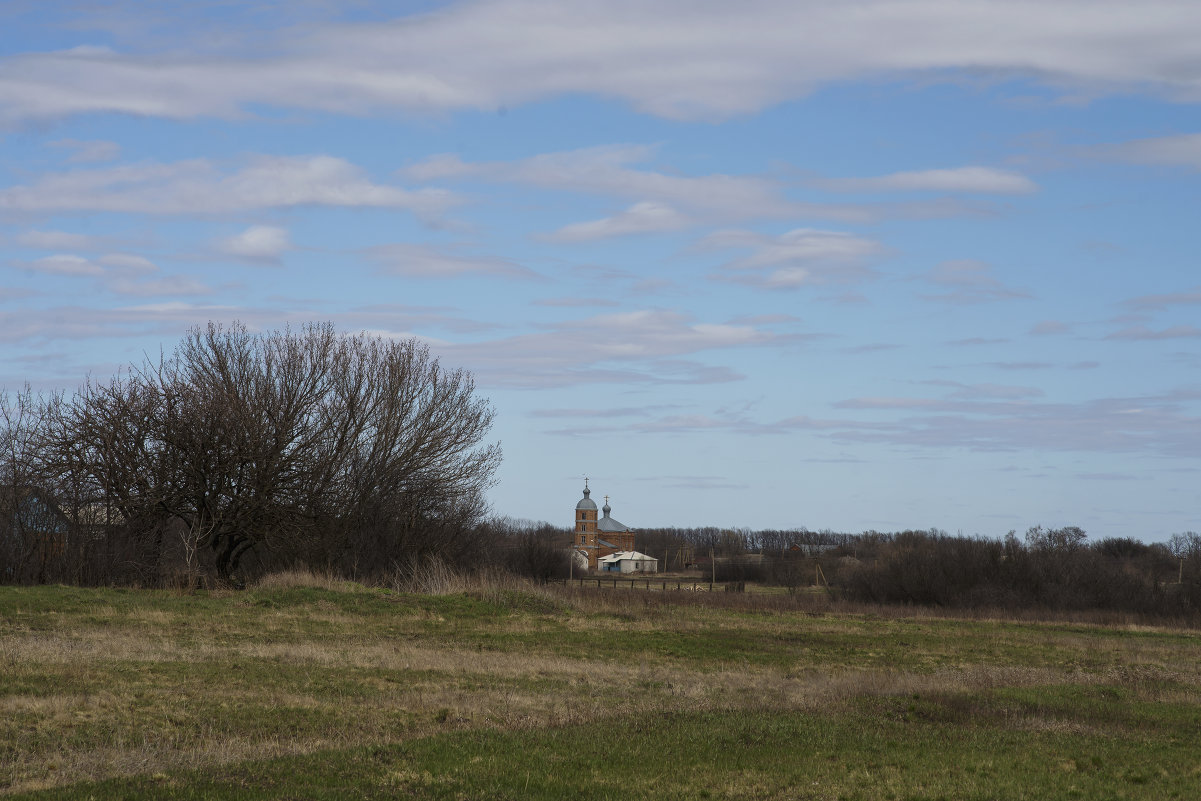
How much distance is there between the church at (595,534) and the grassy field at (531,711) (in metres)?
105

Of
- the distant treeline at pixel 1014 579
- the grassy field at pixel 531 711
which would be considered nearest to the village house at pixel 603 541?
the distant treeline at pixel 1014 579

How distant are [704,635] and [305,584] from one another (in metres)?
11.7

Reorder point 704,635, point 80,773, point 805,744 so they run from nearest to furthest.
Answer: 1. point 80,773
2. point 805,744
3. point 704,635

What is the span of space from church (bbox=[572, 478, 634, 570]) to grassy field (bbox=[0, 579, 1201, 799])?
105 m

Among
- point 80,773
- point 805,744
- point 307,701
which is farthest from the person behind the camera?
point 307,701

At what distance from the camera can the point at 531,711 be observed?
13.9 meters

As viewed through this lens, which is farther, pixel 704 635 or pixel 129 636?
pixel 704 635

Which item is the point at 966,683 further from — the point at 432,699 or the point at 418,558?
the point at 418,558

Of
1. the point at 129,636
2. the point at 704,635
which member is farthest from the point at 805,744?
the point at 704,635

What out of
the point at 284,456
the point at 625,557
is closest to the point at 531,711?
the point at 284,456

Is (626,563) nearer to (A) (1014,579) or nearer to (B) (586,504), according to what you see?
(B) (586,504)

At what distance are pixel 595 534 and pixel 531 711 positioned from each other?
127456mm

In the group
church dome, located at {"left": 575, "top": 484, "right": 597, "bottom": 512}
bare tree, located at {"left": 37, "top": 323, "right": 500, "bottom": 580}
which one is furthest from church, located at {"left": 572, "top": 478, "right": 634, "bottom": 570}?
bare tree, located at {"left": 37, "top": 323, "right": 500, "bottom": 580}

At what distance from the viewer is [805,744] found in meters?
12.0
